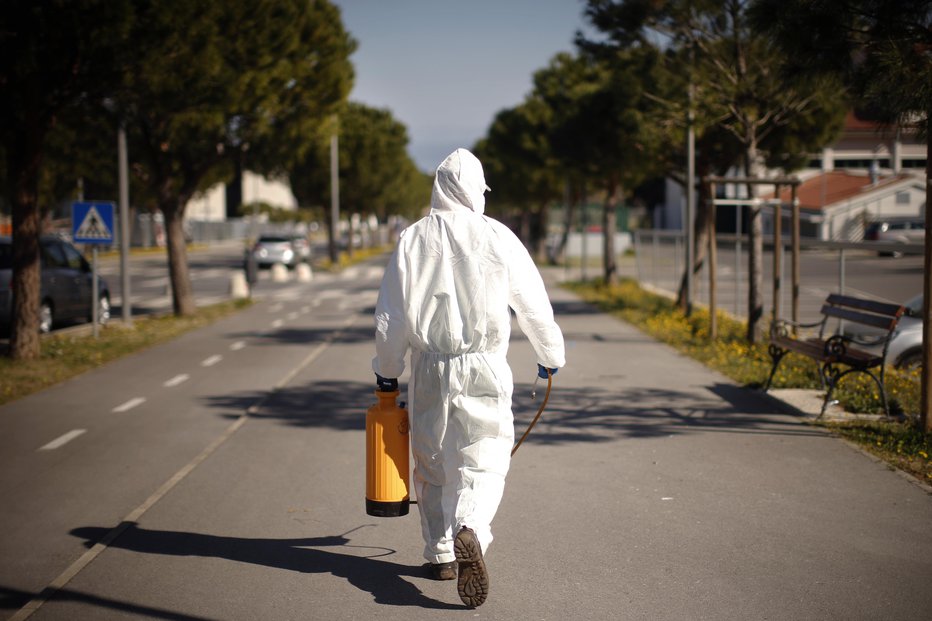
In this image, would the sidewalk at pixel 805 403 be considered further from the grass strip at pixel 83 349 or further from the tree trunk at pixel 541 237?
the tree trunk at pixel 541 237

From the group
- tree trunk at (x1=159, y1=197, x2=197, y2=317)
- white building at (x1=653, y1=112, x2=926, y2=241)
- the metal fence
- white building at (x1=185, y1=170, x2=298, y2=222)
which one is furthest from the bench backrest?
white building at (x1=185, y1=170, x2=298, y2=222)

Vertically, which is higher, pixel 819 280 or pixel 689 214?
pixel 689 214

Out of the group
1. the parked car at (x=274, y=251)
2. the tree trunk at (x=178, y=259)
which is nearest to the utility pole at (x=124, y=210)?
the tree trunk at (x=178, y=259)

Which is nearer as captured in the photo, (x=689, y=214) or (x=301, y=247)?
(x=689, y=214)

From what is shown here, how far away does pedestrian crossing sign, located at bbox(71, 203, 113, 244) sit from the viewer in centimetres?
1700

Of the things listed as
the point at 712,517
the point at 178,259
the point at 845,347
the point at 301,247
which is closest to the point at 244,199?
the point at 301,247

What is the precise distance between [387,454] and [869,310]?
6.01 metres

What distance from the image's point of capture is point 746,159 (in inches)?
620

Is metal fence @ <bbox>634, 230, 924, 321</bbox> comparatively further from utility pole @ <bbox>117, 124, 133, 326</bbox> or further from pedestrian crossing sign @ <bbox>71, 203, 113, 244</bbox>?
utility pole @ <bbox>117, 124, 133, 326</bbox>

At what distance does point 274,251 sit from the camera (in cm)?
4212

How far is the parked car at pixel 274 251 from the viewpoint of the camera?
42.1 m

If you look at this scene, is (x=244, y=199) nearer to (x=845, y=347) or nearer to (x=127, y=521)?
(x=845, y=347)

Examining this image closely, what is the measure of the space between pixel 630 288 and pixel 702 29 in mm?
13685

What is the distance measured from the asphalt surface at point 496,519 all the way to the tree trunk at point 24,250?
289cm
